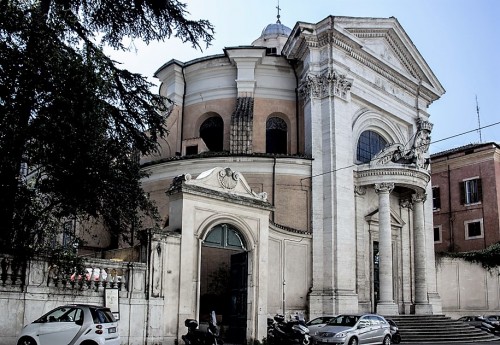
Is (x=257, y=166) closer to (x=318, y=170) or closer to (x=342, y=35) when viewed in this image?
(x=318, y=170)

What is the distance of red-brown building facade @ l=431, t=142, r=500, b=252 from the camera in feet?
121

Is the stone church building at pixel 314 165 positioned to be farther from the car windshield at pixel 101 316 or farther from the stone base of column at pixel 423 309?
the car windshield at pixel 101 316

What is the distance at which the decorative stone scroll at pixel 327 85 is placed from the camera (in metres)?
26.5

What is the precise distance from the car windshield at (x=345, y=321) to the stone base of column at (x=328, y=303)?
14.2 feet

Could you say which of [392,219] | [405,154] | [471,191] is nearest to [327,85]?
[405,154]

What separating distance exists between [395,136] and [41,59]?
2269cm

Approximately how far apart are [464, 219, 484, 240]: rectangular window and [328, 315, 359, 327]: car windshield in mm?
21597

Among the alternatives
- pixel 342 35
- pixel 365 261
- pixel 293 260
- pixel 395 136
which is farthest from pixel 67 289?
pixel 395 136

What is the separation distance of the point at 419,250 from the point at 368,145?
5.91 meters

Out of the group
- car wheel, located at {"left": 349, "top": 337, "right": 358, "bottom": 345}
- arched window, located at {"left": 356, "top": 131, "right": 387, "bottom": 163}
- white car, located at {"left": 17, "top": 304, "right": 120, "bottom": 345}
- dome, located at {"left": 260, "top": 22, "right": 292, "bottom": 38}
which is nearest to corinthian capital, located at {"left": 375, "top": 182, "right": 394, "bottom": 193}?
arched window, located at {"left": 356, "top": 131, "right": 387, "bottom": 163}

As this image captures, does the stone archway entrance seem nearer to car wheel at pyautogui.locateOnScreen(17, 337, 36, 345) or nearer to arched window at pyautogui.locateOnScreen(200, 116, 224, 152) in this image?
car wheel at pyautogui.locateOnScreen(17, 337, 36, 345)

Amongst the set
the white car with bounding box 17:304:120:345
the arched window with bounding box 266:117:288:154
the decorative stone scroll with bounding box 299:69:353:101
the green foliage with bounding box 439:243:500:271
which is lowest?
the white car with bounding box 17:304:120:345

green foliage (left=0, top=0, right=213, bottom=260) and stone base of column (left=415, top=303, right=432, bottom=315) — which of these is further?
Result: stone base of column (left=415, top=303, right=432, bottom=315)

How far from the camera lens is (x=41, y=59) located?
11352mm
